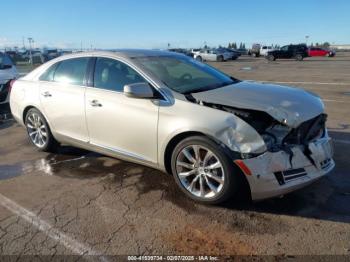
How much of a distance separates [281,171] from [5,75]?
30.0ft

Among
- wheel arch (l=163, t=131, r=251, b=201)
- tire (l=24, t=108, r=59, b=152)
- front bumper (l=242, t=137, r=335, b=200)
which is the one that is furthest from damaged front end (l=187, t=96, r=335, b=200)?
tire (l=24, t=108, r=59, b=152)

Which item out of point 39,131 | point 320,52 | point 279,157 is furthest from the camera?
point 320,52

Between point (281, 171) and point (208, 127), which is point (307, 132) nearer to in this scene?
point (281, 171)

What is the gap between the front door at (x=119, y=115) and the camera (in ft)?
13.1

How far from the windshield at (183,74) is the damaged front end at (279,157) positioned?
48 centimetres

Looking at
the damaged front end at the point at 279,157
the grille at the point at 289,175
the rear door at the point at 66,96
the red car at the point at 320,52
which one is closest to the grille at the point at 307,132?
the damaged front end at the point at 279,157

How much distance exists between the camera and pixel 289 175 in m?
3.40

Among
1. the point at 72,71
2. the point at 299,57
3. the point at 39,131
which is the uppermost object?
the point at 72,71

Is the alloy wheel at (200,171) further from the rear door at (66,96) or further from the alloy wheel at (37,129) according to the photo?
the alloy wheel at (37,129)

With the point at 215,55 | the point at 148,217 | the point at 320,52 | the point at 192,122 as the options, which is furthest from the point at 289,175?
the point at 320,52

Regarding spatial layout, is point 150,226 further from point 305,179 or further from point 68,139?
point 68,139

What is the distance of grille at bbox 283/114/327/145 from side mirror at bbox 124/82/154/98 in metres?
1.54

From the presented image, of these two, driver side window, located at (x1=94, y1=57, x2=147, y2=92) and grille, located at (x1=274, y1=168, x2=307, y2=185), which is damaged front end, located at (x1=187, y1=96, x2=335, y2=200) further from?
driver side window, located at (x1=94, y1=57, x2=147, y2=92)

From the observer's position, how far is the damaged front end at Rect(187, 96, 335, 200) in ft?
10.9
